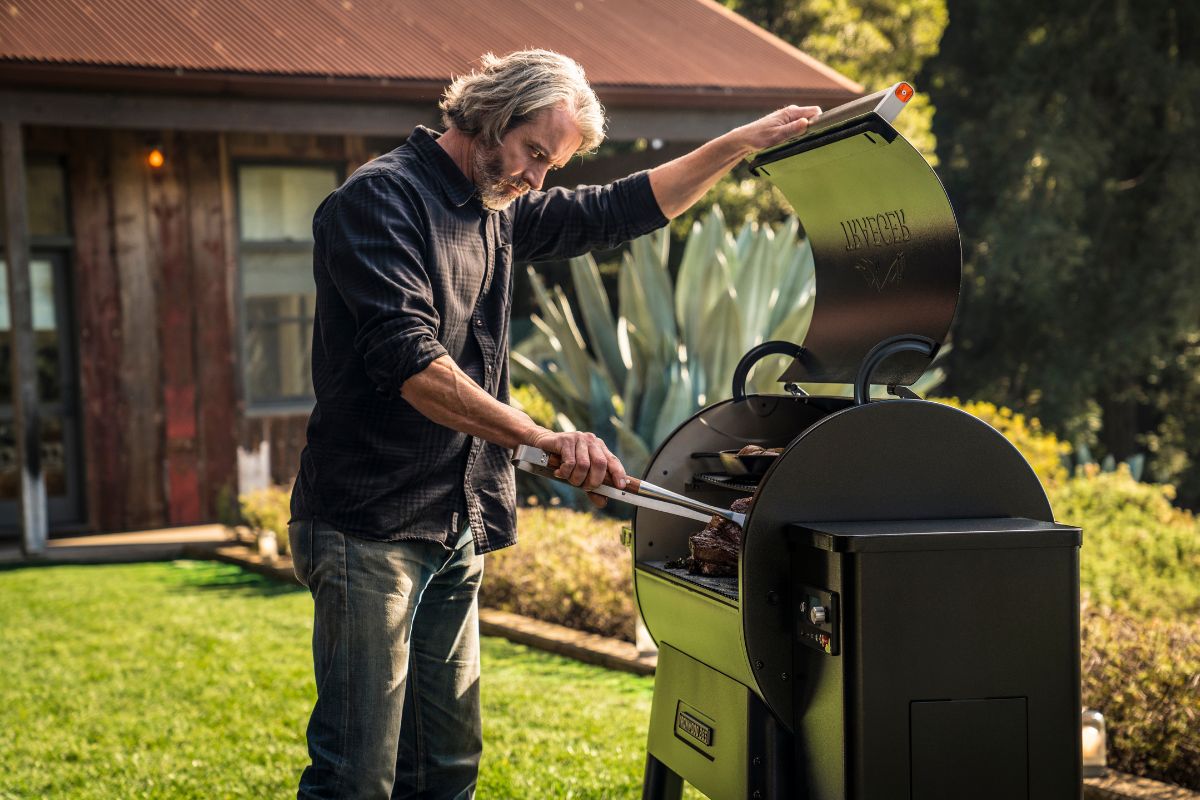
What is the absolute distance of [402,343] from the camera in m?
2.45

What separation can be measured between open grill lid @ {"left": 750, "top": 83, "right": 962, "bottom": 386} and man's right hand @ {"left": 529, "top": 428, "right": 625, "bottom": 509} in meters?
0.59

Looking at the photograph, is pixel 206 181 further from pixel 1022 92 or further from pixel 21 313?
pixel 1022 92

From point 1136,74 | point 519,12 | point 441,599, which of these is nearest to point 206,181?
point 519,12

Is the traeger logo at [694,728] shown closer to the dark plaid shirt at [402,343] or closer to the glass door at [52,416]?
the dark plaid shirt at [402,343]

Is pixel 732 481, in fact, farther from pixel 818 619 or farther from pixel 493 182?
pixel 493 182

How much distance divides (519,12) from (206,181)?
2.62 m

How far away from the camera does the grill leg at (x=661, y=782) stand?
2973 mm

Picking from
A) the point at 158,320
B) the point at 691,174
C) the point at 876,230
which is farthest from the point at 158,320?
the point at 876,230

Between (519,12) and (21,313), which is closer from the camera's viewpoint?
(21,313)

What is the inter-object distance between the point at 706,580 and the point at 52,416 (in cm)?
822

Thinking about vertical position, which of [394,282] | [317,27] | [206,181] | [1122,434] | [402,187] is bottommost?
[1122,434]

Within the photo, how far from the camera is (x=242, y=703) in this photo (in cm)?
499

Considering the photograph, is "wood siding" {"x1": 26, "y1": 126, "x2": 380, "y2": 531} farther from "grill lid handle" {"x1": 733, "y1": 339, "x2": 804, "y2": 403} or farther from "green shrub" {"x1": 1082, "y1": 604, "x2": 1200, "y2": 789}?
"grill lid handle" {"x1": 733, "y1": 339, "x2": 804, "y2": 403}

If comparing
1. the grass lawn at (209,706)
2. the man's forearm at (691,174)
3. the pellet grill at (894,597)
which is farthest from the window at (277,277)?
the pellet grill at (894,597)
